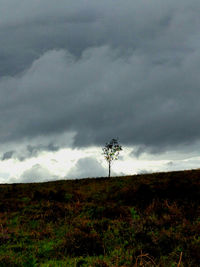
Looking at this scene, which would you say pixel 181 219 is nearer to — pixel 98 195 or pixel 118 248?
pixel 118 248

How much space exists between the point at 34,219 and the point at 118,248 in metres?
8.36

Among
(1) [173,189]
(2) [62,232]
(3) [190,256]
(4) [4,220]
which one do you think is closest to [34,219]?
(4) [4,220]

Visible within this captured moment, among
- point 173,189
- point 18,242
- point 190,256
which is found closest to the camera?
point 190,256

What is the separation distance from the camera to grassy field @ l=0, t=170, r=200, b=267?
8.14 m

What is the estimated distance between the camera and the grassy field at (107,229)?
8141mm

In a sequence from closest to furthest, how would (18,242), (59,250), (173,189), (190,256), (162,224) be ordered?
(190,256) < (59,250) < (18,242) < (162,224) < (173,189)

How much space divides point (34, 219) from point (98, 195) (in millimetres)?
7552

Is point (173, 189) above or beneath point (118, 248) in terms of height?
above

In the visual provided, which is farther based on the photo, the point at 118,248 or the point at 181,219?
the point at 181,219

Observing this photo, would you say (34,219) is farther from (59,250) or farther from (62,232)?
(59,250)

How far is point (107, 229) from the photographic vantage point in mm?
12828

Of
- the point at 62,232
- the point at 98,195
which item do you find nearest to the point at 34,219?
the point at 62,232

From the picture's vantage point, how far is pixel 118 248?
9.50 m

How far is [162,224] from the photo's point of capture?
12.7m
